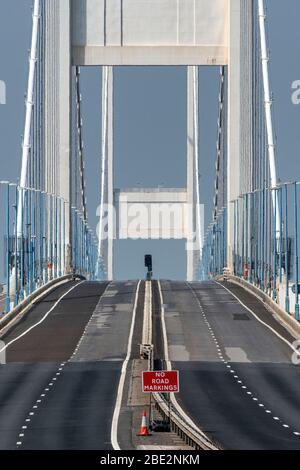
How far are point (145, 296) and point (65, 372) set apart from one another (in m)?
42.8

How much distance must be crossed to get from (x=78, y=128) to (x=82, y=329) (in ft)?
256

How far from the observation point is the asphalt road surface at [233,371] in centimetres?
5303

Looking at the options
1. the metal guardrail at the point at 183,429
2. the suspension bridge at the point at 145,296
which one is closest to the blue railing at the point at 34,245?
the suspension bridge at the point at 145,296

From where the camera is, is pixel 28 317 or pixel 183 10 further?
pixel 183 10

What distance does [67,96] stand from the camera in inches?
5807

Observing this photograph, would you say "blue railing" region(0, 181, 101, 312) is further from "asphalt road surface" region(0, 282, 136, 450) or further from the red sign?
the red sign

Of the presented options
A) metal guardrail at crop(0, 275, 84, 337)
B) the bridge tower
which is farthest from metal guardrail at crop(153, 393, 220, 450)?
the bridge tower

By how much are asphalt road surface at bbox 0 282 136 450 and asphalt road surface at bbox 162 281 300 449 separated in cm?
269

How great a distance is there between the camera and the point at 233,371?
7375 cm

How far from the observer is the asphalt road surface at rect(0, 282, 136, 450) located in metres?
52.2

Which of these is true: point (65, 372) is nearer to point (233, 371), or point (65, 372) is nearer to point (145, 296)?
point (233, 371)

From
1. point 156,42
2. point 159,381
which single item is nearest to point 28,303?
point 156,42
